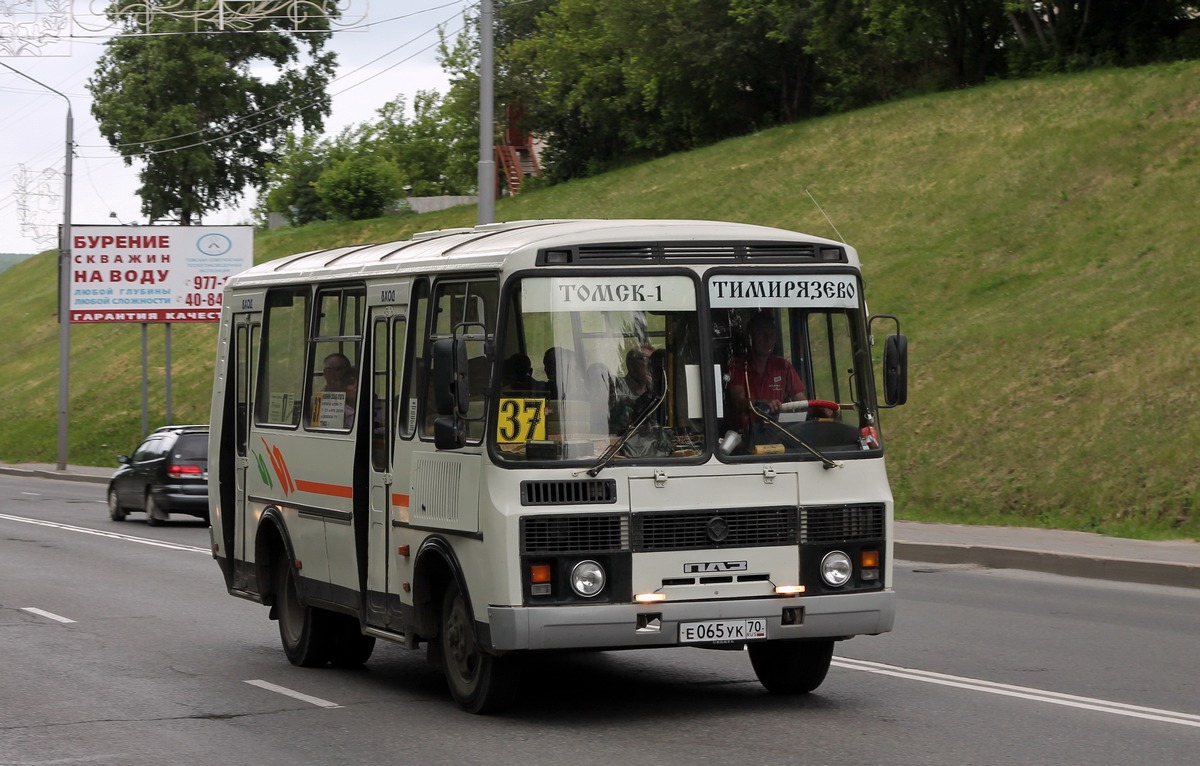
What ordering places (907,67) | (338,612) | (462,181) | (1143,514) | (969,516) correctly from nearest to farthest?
(338,612) → (1143,514) → (969,516) → (907,67) → (462,181)

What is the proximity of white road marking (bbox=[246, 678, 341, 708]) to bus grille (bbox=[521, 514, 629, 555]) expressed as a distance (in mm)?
2017

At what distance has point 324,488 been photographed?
10453 millimetres

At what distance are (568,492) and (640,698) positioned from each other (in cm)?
172

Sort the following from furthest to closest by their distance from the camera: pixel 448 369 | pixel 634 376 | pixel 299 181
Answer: pixel 299 181
pixel 634 376
pixel 448 369

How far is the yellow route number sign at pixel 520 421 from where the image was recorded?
832 centimetres

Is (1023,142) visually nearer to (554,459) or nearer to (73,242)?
(73,242)

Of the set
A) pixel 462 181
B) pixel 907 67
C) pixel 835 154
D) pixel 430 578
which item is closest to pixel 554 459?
pixel 430 578

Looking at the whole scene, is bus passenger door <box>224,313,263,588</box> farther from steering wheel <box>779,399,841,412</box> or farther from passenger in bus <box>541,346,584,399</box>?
steering wheel <box>779,399,841,412</box>

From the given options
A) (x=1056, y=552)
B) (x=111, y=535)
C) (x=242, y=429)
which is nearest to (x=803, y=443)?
(x=242, y=429)

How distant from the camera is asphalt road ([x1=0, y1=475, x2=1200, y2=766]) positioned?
7.81 metres

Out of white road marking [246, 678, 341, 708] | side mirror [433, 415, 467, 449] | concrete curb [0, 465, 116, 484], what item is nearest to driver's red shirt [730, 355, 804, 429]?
side mirror [433, 415, 467, 449]

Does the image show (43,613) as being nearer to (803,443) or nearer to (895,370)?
(803,443)

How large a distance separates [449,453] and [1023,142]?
3288cm

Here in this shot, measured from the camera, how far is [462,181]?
3548 inches
